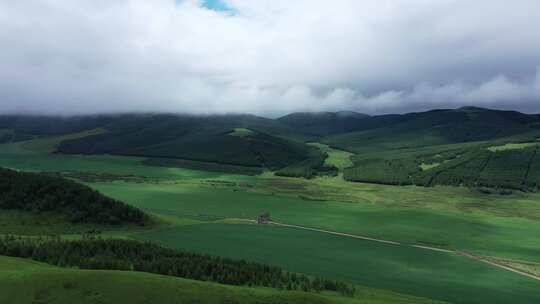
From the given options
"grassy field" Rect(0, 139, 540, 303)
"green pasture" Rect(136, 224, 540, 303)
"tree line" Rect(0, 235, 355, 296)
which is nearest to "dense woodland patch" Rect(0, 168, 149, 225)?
"grassy field" Rect(0, 139, 540, 303)

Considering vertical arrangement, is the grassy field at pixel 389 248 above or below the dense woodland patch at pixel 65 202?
below

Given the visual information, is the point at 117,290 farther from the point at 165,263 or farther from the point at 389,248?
the point at 389,248

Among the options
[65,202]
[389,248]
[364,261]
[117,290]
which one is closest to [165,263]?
Answer: [117,290]

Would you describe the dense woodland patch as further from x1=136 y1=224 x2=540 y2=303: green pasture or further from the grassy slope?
the grassy slope

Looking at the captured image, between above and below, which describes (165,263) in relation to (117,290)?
below

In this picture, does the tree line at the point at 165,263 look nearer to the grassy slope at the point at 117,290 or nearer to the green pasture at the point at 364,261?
the grassy slope at the point at 117,290

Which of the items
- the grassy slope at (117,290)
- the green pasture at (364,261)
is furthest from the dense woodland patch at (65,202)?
the grassy slope at (117,290)
